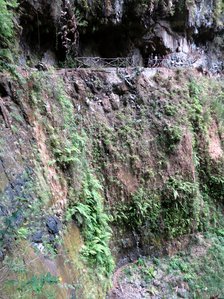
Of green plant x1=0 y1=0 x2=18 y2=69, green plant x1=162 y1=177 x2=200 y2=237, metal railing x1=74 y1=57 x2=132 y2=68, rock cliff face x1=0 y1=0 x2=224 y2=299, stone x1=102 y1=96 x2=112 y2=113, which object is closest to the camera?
rock cliff face x1=0 y1=0 x2=224 y2=299

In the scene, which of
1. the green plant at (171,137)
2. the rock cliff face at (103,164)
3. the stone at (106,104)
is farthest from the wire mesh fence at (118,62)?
the green plant at (171,137)

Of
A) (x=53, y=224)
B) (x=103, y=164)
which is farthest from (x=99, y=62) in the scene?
(x=53, y=224)

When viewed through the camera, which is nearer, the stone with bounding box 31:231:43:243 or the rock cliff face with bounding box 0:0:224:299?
the stone with bounding box 31:231:43:243

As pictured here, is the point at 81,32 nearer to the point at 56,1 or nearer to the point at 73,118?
the point at 56,1

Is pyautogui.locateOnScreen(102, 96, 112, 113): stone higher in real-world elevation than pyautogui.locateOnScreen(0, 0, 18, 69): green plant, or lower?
lower

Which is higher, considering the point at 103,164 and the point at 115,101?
the point at 115,101

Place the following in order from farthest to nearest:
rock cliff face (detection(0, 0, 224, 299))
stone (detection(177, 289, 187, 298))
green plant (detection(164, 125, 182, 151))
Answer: green plant (detection(164, 125, 182, 151))
stone (detection(177, 289, 187, 298))
rock cliff face (detection(0, 0, 224, 299))

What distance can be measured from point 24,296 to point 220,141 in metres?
8.84

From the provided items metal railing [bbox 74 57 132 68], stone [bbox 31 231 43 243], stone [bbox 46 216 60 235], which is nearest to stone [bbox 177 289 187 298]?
stone [bbox 46 216 60 235]

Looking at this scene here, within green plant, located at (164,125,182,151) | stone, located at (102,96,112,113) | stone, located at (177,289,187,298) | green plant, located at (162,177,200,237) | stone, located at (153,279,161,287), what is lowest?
stone, located at (177,289,187,298)

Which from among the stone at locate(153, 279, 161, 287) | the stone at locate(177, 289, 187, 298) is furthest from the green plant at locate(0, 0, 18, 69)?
the stone at locate(177, 289, 187, 298)

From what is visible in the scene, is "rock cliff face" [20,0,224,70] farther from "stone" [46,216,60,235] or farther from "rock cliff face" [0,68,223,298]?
"stone" [46,216,60,235]

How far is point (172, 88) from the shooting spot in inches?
384

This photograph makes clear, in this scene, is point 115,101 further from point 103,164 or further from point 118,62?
point 118,62
